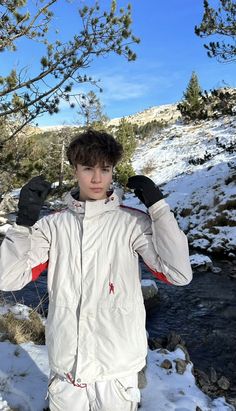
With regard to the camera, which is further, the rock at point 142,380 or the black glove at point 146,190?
the rock at point 142,380

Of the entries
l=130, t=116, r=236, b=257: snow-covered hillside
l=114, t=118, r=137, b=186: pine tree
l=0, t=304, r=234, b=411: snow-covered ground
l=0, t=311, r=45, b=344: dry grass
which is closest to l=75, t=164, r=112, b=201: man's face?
l=0, t=304, r=234, b=411: snow-covered ground

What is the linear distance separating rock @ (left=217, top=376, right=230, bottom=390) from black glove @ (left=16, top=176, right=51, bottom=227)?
13.5ft

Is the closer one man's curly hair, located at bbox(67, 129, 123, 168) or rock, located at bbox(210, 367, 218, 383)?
man's curly hair, located at bbox(67, 129, 123, 168)

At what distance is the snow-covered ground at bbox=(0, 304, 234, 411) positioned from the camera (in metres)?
3.37

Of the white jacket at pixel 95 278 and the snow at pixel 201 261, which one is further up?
the white jacket at pixel 95 278

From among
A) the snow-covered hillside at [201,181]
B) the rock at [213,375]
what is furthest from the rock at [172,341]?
the snow-covered hillside at [201,181]

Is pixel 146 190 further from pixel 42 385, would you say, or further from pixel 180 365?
pixel 180 365

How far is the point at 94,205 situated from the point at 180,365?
356cm

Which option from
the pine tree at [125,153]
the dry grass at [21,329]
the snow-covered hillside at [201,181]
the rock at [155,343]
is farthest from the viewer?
the pine tree at [125,153]

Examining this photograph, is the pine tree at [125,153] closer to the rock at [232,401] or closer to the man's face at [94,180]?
the rock at [232,401]

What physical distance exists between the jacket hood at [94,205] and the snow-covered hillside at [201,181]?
10.2 metres

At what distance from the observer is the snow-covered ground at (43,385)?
3367 mm

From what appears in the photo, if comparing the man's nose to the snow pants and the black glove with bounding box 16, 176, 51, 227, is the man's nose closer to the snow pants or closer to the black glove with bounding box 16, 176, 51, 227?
the black glove with bounding box 16, 176, 51, 227

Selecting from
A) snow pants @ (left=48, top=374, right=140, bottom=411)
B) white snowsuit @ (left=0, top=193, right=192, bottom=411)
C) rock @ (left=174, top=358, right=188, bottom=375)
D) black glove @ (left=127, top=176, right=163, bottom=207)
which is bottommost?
rock @ (left=174, top=358, right=188, bottom=375)
